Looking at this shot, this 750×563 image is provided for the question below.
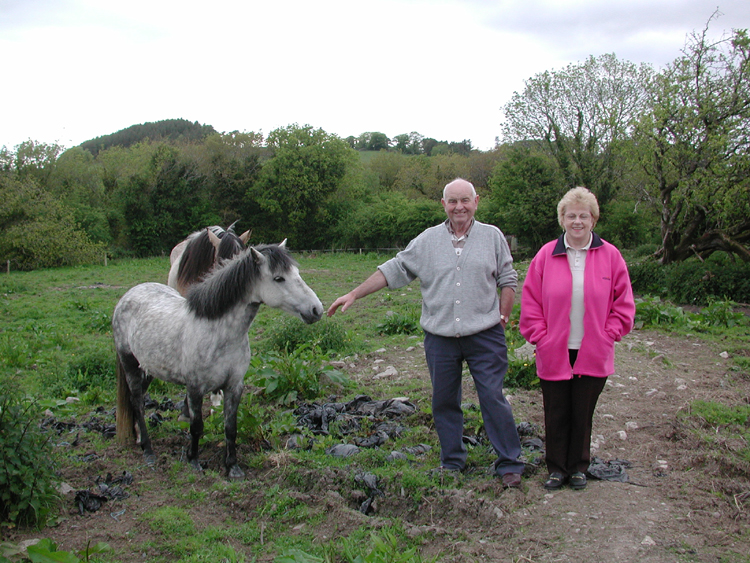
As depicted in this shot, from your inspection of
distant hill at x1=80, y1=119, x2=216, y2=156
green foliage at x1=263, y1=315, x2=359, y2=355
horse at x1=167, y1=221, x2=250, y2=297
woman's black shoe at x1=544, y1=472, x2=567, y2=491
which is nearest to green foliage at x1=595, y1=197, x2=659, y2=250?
green foliage at x1=263, y1=315, x2=359, y2=355

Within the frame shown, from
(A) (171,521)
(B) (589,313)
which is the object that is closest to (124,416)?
(A) (171,521)

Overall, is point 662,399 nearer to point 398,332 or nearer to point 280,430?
point 280,430

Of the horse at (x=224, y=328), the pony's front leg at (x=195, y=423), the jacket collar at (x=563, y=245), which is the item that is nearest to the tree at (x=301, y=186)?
the horse at (x=224, y=328)

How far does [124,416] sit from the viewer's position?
478 cm

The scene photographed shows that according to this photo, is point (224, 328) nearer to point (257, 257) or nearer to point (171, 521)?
point (257, 257)

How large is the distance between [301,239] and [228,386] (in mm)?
30969

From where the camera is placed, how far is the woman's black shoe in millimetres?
3525

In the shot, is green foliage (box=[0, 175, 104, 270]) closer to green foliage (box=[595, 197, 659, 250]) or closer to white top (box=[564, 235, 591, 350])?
white top (box=[564, 235, 591, 350])

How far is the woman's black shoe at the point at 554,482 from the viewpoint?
353 centimetres

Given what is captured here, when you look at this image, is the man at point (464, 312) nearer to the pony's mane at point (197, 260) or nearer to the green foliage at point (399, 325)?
the pony's mane at point (197, 260)

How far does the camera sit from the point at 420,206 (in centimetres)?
3272

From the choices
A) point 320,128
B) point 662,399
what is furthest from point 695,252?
point 320,128

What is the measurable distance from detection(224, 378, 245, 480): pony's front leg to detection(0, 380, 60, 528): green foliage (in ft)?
3.84

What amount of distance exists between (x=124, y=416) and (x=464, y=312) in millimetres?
3233
